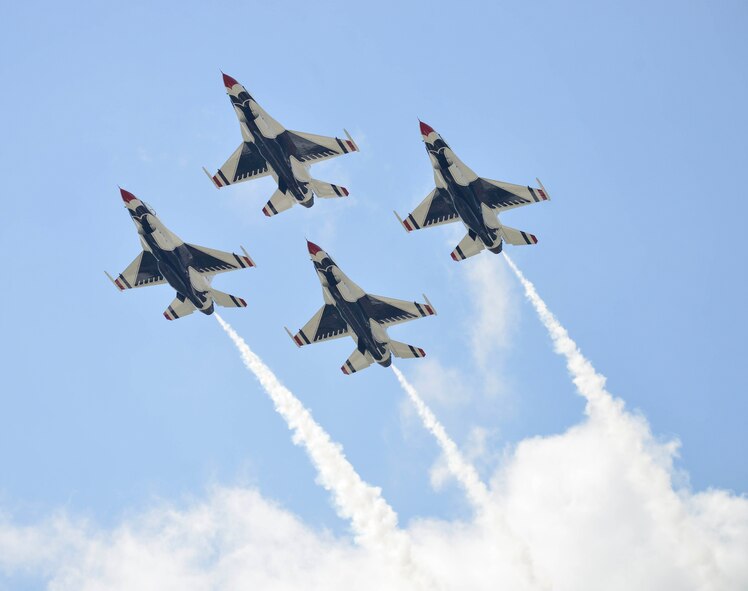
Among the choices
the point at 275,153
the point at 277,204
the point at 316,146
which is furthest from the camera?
the point at 277,204

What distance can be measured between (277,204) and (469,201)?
19581mm

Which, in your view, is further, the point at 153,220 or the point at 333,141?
the point at 333,141

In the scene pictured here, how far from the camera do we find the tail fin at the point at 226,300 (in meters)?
126

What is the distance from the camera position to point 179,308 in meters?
127

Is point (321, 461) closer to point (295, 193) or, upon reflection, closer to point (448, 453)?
point (448, 453)

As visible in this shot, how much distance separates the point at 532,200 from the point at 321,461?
33245 mm

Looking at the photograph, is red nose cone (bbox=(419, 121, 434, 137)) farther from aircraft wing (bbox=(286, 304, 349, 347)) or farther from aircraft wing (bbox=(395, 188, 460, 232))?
aircraft wing (bbox=(286, 304, 349, 347))

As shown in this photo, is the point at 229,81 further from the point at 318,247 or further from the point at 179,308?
the point at 179,308

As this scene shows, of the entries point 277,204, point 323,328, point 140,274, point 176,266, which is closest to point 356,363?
point 323,328

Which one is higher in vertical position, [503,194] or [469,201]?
[503,194]

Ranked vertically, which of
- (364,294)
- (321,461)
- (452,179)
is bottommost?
(321,461)

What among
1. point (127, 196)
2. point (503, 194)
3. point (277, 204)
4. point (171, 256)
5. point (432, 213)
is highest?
point (503, 194)

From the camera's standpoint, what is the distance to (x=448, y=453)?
429 feet

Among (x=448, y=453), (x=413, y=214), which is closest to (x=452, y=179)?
(x=413, y=214)
